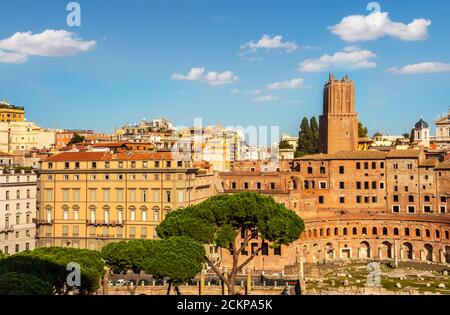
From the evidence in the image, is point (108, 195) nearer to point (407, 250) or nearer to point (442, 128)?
point (407, 250)

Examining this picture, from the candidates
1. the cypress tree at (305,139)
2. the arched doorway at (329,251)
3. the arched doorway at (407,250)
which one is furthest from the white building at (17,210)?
Answer: the cypress tree at (305,139)

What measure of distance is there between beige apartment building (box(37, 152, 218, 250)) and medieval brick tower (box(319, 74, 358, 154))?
30017 mm

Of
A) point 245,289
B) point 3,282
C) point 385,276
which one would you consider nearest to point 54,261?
point 3,282

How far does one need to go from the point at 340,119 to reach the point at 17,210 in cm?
4797

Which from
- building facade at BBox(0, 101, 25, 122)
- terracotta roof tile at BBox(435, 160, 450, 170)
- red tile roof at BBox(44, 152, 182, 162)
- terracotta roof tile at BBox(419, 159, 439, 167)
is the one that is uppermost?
building facade at BBox(0, 101, 25, 122)

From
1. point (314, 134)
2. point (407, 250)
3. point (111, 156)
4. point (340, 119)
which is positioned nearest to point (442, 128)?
point (314, 134)

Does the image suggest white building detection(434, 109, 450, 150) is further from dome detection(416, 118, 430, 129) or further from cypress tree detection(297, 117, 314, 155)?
cypress tree detection(297, 117, 314, 155)

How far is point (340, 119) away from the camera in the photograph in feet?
275

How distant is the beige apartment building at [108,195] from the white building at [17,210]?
1221 mm

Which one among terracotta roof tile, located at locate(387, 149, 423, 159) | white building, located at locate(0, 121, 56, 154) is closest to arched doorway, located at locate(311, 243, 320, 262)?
terracotta roof tile, located at locate(387, 149, 423, 159)

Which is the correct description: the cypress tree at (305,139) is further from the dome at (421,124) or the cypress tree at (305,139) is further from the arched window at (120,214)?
the arched window at (120,214)

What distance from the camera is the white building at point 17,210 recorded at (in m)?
55.9

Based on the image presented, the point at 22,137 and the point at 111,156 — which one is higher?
the point at 22,137

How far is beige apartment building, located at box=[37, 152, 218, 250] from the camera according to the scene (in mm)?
57219
